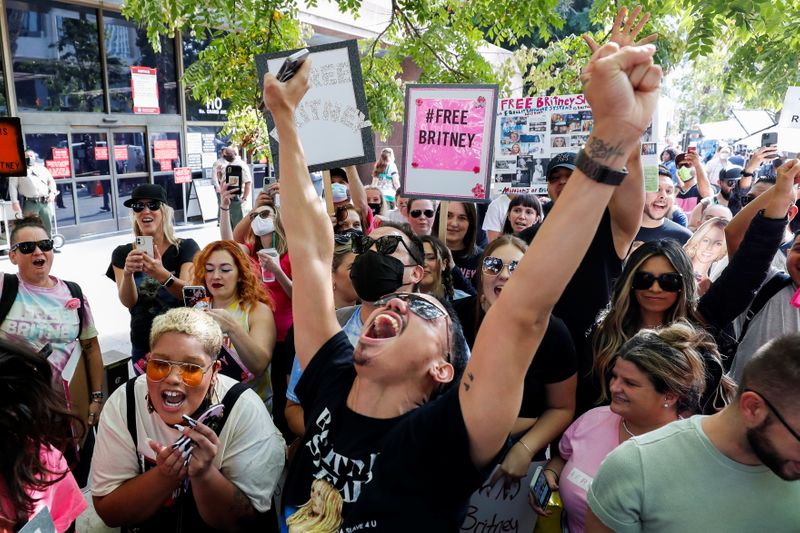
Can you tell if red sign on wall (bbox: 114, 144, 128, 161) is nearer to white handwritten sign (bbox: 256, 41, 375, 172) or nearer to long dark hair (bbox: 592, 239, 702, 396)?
white handwritten sign (bbox: 256, 41, 375, 172)

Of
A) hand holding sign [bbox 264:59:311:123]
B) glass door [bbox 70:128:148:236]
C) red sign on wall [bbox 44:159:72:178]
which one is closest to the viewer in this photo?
hand holding sign [bbox 264:59:311:123]

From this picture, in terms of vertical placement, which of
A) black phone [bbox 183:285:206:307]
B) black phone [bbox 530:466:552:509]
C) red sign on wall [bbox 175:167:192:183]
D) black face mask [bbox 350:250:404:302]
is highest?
black face mask [bbox 350:250:404:302]

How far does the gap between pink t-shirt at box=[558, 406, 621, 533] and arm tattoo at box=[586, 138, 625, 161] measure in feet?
4.74

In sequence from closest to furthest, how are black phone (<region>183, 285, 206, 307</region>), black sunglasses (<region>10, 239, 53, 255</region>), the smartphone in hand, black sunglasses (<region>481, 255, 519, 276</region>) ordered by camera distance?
black sunglasses (<region>481, 255, 519, 276</region>)
black phone (<region>183, 285, 206, 307</region>)
black sunglasses (<region>10, 239, 53, 255</region>)
the smartphone in hand

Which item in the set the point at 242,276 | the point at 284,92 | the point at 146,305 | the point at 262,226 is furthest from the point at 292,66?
the point at 262,226

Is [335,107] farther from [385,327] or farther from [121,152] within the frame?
[121,152]

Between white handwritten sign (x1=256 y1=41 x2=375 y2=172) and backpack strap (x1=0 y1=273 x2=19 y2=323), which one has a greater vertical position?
white handwritten sign (x1=256 y1=41 x2=375 y2=172)

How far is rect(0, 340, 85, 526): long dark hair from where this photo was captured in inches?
66.1

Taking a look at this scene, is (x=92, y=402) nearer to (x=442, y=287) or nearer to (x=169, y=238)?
(x=169, y=238)

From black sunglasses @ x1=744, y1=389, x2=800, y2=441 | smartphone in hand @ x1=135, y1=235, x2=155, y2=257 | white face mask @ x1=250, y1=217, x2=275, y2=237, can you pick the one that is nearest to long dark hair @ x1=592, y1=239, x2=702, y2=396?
black sunglasses @ x1=744, y1=389, x2=800, y2=441

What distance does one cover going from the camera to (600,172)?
4.55ft

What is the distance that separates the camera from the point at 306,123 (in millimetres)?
3674

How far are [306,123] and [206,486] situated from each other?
213cm

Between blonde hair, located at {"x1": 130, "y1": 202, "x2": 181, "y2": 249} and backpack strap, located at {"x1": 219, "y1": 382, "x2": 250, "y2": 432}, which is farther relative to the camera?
blonde hair, located at {"x1": 130, "y1": 202, "x2": 181, "y2": 249}
